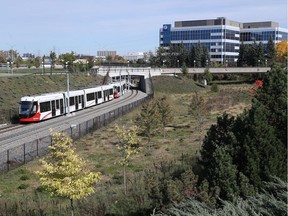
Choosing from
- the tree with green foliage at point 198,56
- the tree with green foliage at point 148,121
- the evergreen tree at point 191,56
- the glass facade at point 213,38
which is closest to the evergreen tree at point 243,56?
the tree with green foliage at point 198,56

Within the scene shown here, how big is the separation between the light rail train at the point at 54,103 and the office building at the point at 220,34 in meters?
117

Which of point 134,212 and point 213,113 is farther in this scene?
point 213,113

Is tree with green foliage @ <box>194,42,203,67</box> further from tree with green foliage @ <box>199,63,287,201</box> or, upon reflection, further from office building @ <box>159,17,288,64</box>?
tree with green foliage @ <box>199,63,287,201</box>

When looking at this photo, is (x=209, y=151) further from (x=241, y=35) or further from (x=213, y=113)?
(x=241, y=35)

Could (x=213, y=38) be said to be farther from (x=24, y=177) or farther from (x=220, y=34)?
(x=24, y=177)

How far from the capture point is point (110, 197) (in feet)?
61.0

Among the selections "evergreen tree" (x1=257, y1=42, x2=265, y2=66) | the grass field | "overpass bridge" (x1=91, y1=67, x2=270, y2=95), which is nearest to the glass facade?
"evergreen tree" (x1=257, y1=42, x2=265, y2=66)

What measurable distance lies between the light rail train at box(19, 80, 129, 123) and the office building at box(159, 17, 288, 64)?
385 ft

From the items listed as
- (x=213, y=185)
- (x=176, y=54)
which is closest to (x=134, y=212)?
(x=213, y=185)

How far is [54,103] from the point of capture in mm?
46312

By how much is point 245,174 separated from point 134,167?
12.3m

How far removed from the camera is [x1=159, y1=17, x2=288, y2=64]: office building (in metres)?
178

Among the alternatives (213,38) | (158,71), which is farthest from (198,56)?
(213,38)

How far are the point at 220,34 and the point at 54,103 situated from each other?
138m
